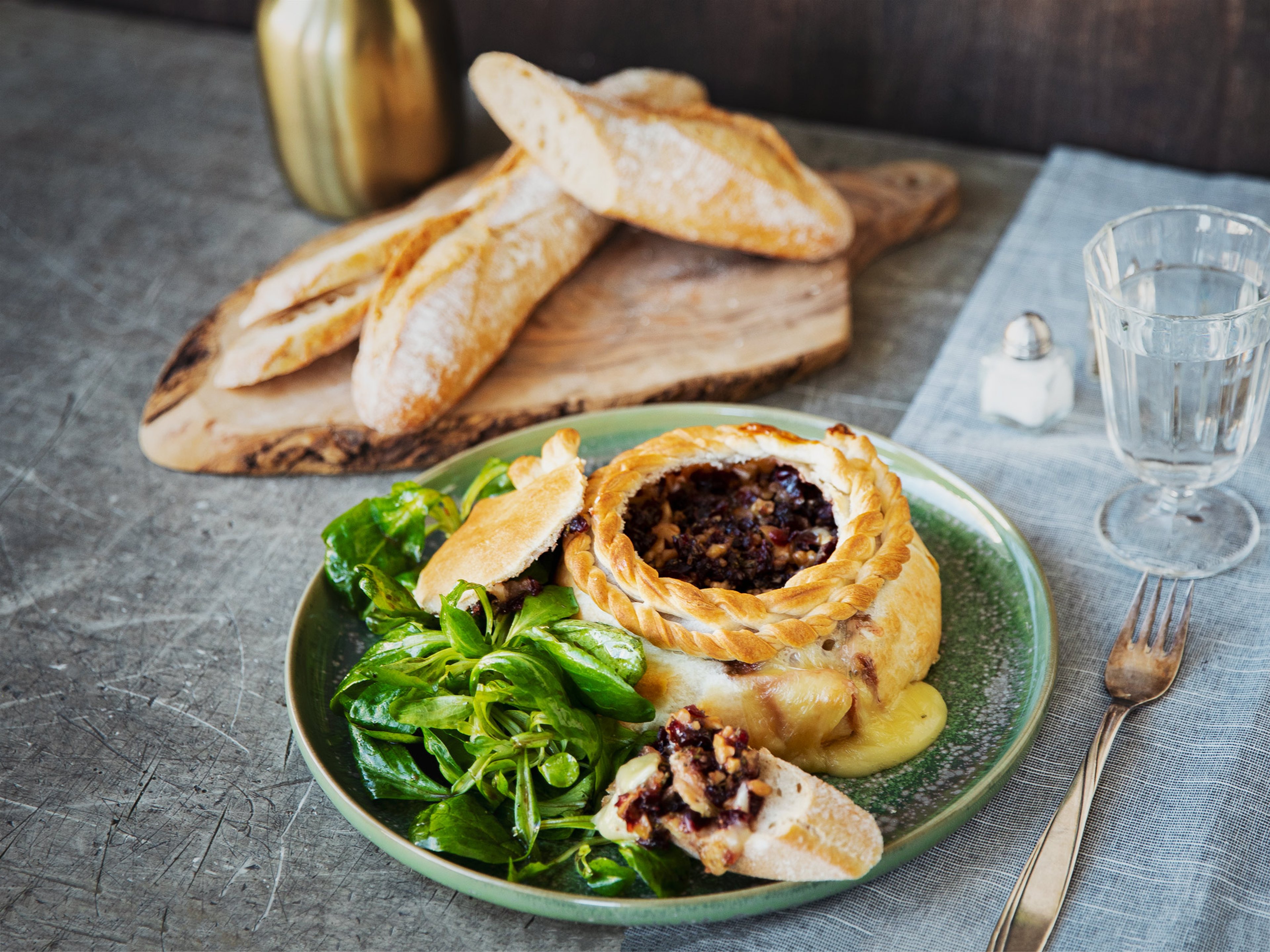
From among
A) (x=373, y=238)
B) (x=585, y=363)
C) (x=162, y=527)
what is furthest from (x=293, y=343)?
(x=585, y=363)

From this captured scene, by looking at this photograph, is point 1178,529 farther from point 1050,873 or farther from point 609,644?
point 609,644

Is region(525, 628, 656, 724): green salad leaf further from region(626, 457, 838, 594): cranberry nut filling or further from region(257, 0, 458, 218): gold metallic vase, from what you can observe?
region(257, 0, 458, 218): gold metallic vase

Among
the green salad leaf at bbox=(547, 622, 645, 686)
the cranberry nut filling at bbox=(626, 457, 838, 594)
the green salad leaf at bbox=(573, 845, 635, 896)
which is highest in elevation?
the green salad leaf at bbox=(547, 622, 645, 686)

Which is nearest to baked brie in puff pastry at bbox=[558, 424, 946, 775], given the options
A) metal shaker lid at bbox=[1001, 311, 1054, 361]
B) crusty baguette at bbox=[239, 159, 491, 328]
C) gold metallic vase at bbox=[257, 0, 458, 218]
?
metal shaker lid at bbox=[1001, 311, 1054, 361]

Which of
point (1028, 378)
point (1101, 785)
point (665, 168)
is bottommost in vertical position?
point (1101, 785)

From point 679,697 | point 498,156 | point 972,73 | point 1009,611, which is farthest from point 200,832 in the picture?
point 972,73

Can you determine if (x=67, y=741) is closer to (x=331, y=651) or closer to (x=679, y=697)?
(x=331, y=651)
